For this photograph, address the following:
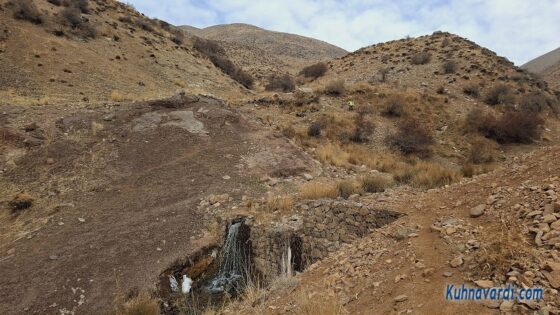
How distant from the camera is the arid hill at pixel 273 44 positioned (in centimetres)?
5243

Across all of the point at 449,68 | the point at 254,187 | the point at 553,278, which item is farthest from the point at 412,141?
the point at 553,278

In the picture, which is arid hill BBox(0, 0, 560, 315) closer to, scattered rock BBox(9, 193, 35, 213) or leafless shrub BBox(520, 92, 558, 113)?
scattered rock BBox(9, 193, 35, 213)

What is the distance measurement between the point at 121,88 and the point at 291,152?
11.1m

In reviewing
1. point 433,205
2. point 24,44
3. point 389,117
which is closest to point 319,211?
point 433,205

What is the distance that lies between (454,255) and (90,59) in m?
21.3

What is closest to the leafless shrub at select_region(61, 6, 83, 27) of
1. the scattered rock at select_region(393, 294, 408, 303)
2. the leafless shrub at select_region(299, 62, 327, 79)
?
the leafless shrub at select_region(299, 62, 327, 79)

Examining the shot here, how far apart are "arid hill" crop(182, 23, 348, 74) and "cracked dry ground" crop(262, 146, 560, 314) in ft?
141

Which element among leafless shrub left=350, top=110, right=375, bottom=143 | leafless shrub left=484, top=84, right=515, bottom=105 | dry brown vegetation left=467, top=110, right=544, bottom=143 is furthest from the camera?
leafless shrub left=484, top=84, right=515, bottom=105

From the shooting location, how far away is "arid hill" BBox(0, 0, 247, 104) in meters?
17.3

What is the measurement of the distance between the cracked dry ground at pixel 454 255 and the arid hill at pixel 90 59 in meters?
14.0

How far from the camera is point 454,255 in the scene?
178 inches

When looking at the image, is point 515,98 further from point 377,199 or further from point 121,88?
point 121,88

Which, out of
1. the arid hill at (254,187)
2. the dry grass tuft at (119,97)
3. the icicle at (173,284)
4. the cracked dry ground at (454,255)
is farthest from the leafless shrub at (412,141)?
the dry grass tuft at (119,97)

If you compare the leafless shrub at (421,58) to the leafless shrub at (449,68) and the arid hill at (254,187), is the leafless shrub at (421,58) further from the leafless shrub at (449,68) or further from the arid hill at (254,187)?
the arid hill at (254,187)
